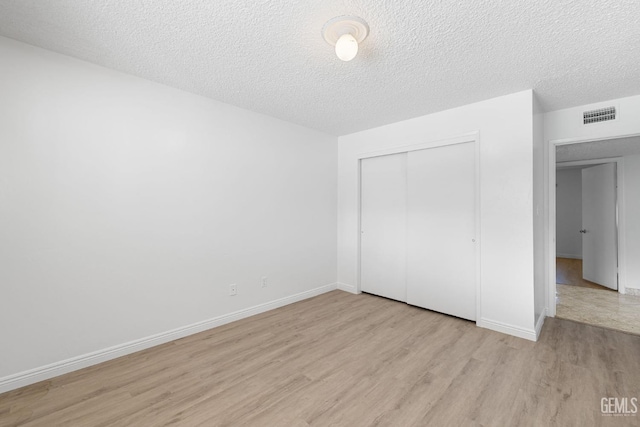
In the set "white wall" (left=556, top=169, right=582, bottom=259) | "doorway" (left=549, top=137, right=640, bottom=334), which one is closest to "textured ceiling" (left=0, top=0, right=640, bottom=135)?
"doorway" (left=549, top=137, right=640, bottom=334)

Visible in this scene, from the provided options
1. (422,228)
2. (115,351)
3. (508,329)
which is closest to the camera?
(115,351)

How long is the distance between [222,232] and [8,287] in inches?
63.7

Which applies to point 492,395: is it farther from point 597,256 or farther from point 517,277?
point 597,256

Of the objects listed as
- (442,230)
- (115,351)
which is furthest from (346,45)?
(115,351)

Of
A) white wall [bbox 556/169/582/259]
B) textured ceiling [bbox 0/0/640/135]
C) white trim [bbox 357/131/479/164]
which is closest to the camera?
textured ceiling [bbox 0/0/640/135]

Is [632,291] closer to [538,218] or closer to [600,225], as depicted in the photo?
[600,225]

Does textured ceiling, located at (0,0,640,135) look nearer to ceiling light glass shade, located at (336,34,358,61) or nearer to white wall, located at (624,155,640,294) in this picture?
ceiling light glass shade, located at (336,34,358,61)

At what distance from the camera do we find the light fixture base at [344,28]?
5.40ft

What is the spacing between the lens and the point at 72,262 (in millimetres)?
2125

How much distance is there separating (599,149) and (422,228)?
320 centimetres

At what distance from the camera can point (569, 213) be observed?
23.4 feet

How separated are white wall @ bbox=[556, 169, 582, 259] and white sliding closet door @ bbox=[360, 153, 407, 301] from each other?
6.22 m

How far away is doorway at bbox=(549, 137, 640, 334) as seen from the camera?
3.28 m

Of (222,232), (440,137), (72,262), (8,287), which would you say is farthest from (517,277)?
(8,287)
